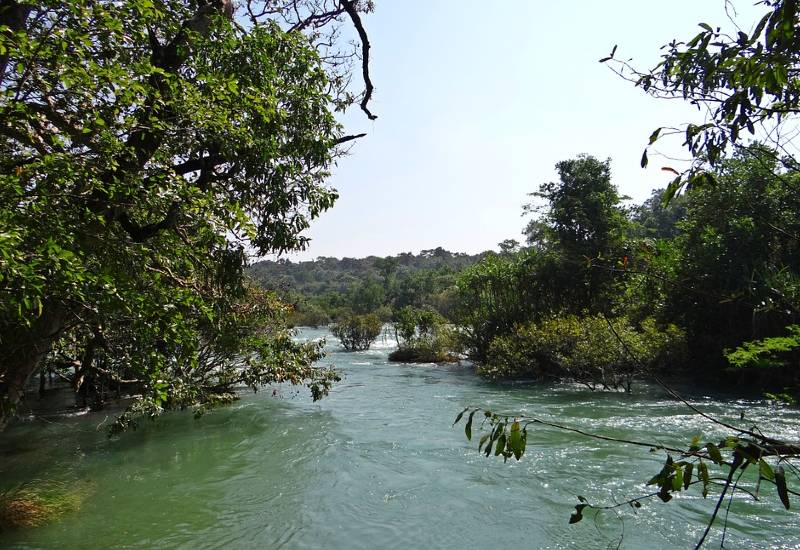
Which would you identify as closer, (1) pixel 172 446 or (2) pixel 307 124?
(2) pixel 307 124

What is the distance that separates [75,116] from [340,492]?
19.9 feet

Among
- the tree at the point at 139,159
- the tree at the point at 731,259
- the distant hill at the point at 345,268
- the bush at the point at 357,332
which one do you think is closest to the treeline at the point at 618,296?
the tree at the point at 731,259

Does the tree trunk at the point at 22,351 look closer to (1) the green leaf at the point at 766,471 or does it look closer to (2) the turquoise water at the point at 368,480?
(2) the turquoise water at the point at 368,480

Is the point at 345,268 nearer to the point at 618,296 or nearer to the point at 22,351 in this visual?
the point at 618,296

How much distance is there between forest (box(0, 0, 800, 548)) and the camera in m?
3.18

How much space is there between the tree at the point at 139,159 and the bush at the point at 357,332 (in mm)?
22982

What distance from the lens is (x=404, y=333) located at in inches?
1035

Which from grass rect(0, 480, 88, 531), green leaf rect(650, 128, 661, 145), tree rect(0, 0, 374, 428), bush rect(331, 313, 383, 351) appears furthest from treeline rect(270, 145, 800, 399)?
grass rect(0, 480, 88, 531)

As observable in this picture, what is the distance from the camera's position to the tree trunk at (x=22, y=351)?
17.4 feet

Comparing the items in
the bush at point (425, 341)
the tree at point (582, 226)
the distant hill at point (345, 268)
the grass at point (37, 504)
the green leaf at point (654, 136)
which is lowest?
the grass at point (37, 504)

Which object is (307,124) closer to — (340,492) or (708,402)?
(340,492)

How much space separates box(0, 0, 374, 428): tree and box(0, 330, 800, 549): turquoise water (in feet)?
7.84

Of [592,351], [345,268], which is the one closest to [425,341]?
[592,351]

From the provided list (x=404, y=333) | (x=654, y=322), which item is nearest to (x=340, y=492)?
(x=654, y=322)
